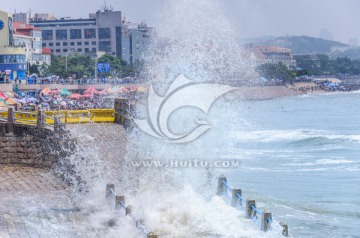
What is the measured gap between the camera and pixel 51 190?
1812 centimetres

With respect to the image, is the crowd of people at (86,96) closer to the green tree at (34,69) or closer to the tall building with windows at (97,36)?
the green tree at (34,69)

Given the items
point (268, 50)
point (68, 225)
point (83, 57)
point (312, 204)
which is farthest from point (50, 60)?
point (68, 225)

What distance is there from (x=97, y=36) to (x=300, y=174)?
122m

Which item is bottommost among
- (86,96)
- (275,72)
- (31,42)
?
(86,96)

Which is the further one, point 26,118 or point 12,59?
point 12,59

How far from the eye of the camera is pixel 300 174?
30625mm

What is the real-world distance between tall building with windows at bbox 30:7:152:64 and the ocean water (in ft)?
308

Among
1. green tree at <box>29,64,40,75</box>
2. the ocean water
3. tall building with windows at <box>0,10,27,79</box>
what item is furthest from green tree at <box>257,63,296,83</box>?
the ocean water

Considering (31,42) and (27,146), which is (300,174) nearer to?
(27,146)

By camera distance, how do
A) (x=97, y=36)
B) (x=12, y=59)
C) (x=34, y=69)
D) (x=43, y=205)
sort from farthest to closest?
(x=97, y=36), (x=34, y=69), (x=12, y=59), (x=43, y=205)

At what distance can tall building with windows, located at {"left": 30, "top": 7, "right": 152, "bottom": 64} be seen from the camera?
147 meters

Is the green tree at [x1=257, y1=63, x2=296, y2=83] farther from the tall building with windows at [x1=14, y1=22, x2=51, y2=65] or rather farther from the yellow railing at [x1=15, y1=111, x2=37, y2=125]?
the yellow railing at [x1=15, y1=111, x2=37, y2=125]

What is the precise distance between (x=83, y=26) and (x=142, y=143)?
422 feet

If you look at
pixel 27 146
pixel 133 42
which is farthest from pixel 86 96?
pixel 133 42
